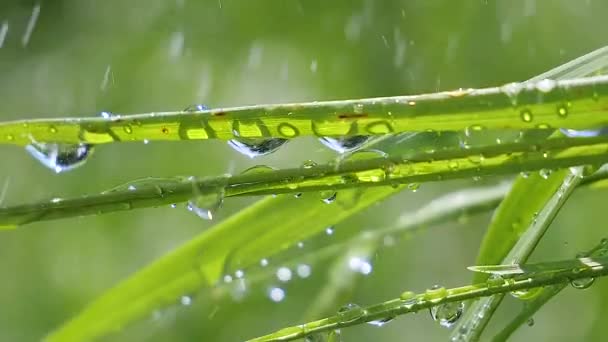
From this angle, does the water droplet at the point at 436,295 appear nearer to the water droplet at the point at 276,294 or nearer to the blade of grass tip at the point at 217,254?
the blade of grass tip at the point at 217,254

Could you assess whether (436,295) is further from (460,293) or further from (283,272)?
(283,272)

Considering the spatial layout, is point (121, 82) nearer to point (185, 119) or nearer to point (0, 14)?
point (0, 14)

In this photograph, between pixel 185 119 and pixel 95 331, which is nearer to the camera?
pixel 185 119

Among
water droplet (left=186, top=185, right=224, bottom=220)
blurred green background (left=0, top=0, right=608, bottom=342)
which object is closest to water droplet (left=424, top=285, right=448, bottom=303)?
water droplet (left=186, top=185, right=224, bottom=220)

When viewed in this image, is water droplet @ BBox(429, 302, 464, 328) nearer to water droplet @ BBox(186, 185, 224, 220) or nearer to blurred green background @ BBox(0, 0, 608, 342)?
water droplet @ BBox(186, 185, 224, 220)

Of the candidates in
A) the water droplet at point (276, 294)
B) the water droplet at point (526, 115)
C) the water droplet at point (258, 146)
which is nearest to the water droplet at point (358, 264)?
the water droplet at point (258, 146)

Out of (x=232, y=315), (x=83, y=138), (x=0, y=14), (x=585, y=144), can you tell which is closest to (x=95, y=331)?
(x=83, y=138)
